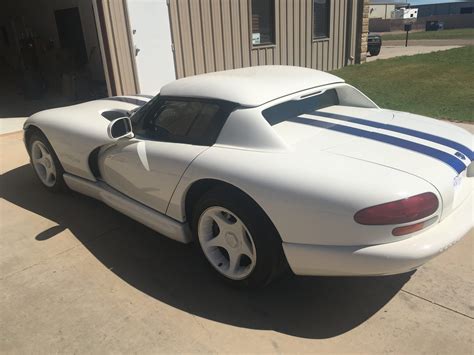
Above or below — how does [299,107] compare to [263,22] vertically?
below

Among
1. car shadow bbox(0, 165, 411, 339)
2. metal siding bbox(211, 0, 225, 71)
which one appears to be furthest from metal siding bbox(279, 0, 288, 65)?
→ car shadow bbox(0, 165, 411, 339)

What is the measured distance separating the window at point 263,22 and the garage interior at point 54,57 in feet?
13.5

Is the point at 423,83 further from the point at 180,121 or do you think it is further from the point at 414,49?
the point at 414,49

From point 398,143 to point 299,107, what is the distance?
84 cm

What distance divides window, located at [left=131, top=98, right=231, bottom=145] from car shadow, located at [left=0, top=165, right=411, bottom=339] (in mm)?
931

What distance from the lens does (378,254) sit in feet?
7.10

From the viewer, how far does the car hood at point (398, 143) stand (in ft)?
7.76

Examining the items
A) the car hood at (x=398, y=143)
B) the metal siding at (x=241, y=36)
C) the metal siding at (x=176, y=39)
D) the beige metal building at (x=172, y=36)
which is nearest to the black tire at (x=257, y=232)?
the car hood at (x=398, y=143)

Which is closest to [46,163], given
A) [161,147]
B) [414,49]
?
[161,147]

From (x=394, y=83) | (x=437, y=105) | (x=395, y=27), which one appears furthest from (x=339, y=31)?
(x=395, y=27)

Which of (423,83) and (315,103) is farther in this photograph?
(423,83)

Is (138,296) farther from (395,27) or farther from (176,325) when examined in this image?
(395,27)

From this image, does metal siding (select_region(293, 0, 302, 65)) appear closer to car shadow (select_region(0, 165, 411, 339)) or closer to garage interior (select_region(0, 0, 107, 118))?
garage interior (select_region(0, 0, 107, 118))

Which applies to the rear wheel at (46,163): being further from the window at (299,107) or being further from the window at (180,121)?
the window at (299,107)
